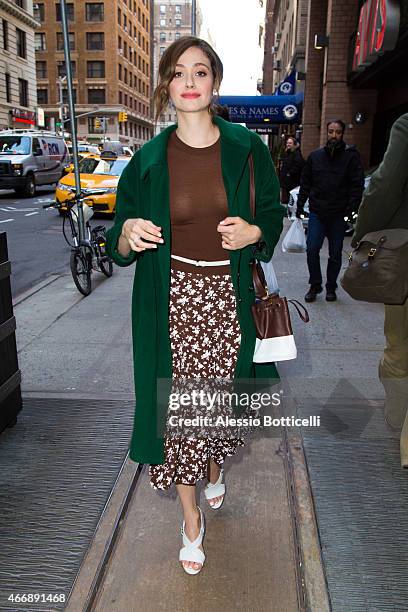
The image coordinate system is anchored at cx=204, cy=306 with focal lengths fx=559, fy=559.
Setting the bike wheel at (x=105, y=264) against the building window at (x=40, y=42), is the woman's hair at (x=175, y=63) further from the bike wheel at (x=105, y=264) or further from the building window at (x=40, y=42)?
the building window at (x=40, y=42)

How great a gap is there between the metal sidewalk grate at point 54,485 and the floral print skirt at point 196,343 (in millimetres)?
584

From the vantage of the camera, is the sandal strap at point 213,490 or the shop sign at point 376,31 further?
the shop sign at point 376,31

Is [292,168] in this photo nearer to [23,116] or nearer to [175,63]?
[175,63]

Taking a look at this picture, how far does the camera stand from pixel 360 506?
2.85 m

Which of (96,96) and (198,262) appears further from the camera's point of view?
(96,96)

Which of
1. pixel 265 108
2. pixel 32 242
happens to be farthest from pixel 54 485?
pixel 265 108

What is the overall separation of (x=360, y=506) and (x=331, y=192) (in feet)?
13.9

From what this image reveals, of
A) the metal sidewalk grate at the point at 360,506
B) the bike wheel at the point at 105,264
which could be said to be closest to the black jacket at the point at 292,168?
the bike wheel at the point at 105,264

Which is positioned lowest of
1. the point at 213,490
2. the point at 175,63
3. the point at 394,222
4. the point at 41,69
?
the point at 213,490

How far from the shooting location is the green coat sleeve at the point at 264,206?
7.63 ft

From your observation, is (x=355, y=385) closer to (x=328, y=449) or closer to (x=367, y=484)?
(x=328, y=449)

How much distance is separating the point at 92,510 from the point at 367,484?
1.47 meters

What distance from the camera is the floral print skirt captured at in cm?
235

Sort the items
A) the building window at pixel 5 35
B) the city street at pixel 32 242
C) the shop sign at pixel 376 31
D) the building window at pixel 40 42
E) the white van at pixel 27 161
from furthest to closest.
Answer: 1. the building window at pixel 40 42
2. the building window at pixel 5 35
3. the white van at pixel 27 161
4. the city street at pixel 32 242
5. the shop sign at pixel 376 31
